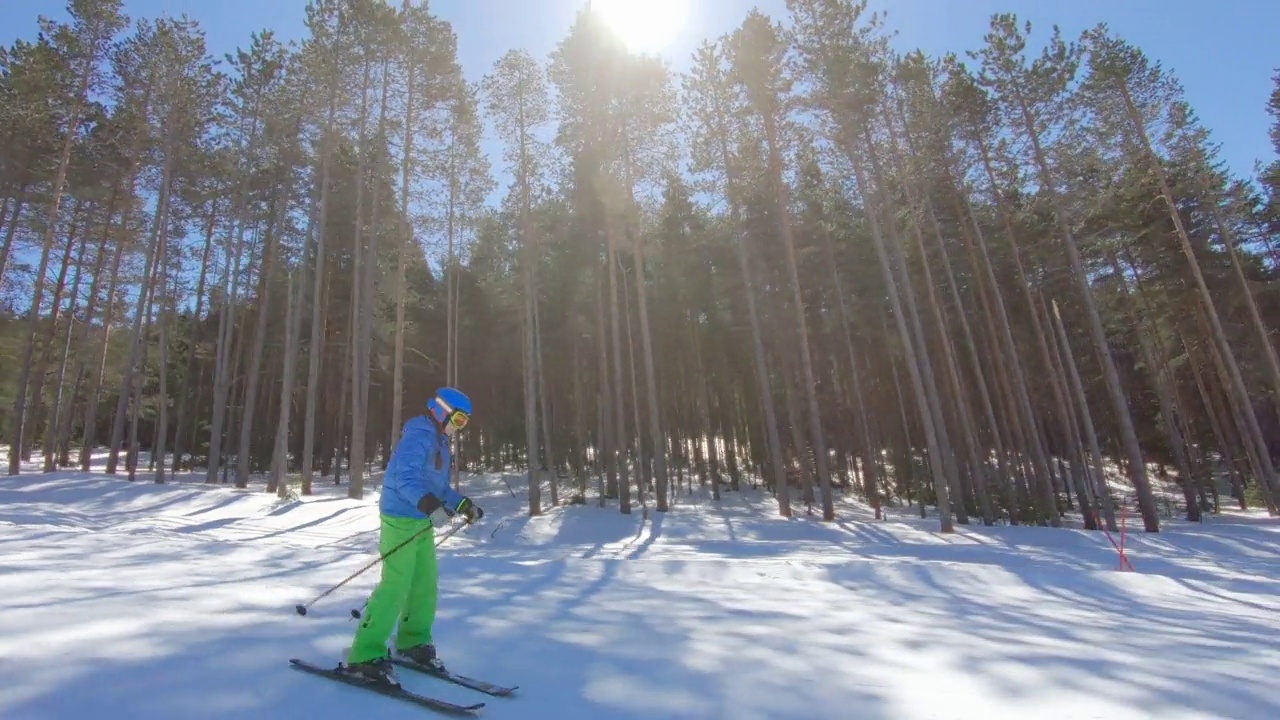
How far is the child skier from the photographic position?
3.85 metres

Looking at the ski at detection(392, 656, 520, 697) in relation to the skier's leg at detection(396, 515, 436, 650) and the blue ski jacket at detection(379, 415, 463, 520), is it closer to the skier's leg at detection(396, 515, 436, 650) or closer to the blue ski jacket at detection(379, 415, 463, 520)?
the skier's leg at detection(396, 515, 436, 650)

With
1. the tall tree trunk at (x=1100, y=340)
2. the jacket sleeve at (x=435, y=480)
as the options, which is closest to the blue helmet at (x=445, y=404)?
the jacket sleeve at (x=435, y=480)

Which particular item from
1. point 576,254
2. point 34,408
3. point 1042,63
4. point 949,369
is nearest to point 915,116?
point 1042,63

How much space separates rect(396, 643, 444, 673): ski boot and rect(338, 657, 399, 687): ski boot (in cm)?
26

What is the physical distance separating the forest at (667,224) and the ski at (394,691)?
48.6 feet

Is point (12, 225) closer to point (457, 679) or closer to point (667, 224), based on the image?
point (667, 224)

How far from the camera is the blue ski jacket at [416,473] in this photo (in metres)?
4.21

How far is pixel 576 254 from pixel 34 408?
18.6m

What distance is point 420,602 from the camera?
13.8ft

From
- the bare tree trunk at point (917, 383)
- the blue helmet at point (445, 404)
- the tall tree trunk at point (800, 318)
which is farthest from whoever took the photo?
the tall tree trunk at point (800, 318)

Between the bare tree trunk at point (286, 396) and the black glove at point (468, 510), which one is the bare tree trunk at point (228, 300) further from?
the black glove at point (468, 510)

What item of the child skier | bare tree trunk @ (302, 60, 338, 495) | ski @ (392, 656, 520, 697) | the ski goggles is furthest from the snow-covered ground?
bare tree trunk @ (302, 60, 338, 495)

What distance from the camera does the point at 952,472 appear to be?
742 inches

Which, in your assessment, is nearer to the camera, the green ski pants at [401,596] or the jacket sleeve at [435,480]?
the green ski pants at [401,596]
